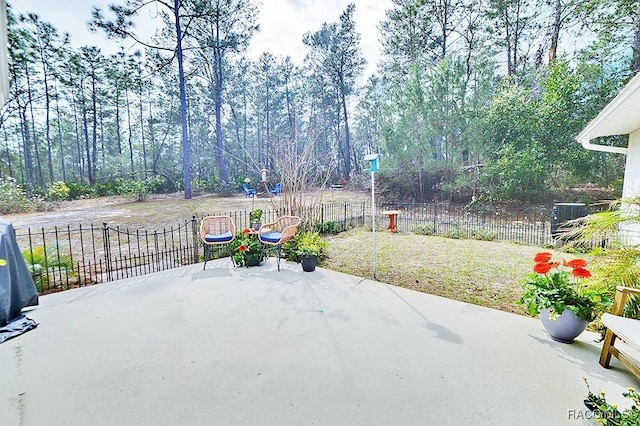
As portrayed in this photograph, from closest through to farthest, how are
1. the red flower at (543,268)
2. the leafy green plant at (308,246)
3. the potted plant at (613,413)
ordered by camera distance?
the potted plant at (613,413)
the red flower at (543,268)
the leafy green plant at (308,246)

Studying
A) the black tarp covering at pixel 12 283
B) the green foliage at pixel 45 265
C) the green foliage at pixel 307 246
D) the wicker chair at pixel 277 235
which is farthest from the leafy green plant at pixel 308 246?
the green foliage at pixel 45 265

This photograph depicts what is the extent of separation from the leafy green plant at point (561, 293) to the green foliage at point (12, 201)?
565 inches

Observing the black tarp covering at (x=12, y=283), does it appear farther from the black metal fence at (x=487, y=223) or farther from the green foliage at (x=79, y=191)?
the green foliage at (x=79, y=191)

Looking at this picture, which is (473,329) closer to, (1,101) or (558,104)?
(1,101)

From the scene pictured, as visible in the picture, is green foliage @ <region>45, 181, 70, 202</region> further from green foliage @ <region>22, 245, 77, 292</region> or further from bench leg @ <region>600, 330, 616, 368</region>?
bench leg @ <region>600, 330, 616, 368</region>

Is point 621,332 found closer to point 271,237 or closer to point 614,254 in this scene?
point 614,254

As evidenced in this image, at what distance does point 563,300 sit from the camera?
2168 millimetres

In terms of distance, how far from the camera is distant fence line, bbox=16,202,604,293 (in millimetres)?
3711

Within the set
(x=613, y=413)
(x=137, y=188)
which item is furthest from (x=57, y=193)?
(x=613, y=413)

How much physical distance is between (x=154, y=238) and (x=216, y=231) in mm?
2318

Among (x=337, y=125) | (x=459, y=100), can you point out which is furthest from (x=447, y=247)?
(x=337, y=125)

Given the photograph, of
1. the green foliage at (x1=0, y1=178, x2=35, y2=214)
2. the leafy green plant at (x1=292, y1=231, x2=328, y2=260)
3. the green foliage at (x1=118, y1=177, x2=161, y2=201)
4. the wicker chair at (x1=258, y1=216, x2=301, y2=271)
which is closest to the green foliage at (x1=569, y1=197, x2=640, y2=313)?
→ the leafy green plant at (x1=292, y1=231, x2=328, y2=260)

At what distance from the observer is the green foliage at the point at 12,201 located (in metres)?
9.58

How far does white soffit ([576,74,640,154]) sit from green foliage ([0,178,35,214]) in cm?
1517
